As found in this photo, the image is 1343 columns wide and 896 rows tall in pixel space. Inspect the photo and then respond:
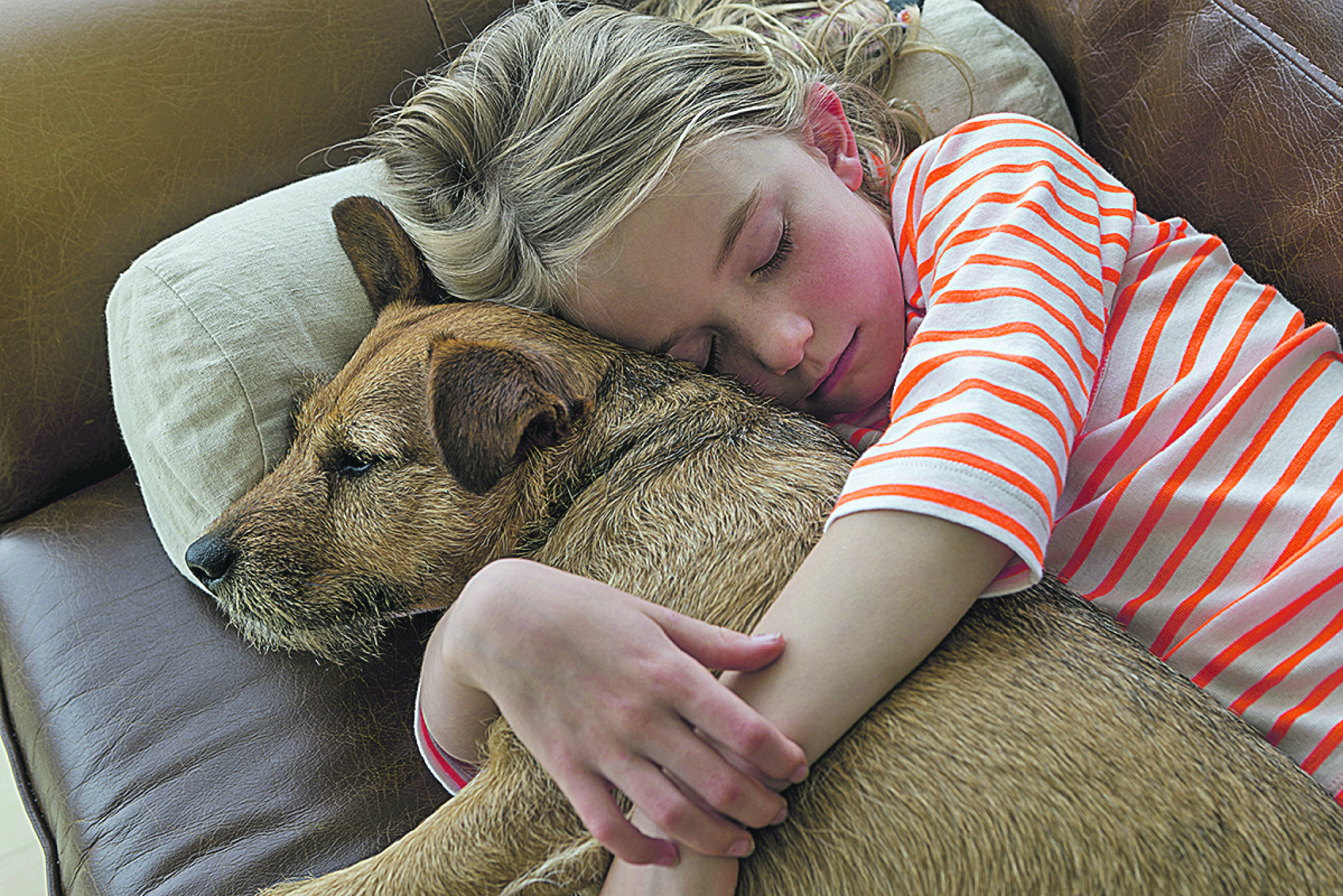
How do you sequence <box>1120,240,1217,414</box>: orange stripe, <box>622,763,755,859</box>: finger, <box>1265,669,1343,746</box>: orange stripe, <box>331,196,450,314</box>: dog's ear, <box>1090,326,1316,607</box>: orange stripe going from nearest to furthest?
<box>622,763,755,859</box>: finger → <box>1265,669,1343,746</box>: orange stripe → <box>1090,326,1316,607</box>: orange stripe → <box>1120,240,1217,414</box>: orange stripe → <box>331,196,450,314</box>: dog's ear

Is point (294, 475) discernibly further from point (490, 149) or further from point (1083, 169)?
point (1083, 169)

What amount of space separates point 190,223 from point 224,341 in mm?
473

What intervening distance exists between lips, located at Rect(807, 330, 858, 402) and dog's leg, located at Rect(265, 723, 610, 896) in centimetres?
70

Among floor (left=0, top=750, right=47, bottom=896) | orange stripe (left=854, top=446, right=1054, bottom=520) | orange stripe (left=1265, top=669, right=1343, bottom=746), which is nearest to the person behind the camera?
orange stripe (left=854, top=446, right=1054, bottom=520)

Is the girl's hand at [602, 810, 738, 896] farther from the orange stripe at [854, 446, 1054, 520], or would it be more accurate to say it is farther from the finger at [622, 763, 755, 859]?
the orange stripe at [854, 446, 1054, 520]

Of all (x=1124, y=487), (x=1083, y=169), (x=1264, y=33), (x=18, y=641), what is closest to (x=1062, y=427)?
(x=1124, y=487)

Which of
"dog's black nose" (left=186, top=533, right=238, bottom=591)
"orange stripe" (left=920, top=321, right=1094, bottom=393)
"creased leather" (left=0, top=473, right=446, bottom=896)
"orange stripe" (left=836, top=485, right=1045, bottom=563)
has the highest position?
"orange stripe" (left=920, top=321, right=1094, bottom=393)

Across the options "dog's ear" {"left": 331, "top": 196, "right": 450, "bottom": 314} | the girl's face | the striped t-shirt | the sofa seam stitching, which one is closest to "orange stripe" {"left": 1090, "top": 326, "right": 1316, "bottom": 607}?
the striped t-shirt

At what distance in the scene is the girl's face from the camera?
134 cm

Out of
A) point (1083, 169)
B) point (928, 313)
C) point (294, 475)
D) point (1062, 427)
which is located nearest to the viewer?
point (1062, 427)

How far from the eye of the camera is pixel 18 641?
5.45 feet

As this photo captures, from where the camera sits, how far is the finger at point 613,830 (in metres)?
0.94

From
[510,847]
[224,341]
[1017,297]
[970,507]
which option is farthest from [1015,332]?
[224,341]

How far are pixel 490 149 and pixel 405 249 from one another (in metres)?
0.22
